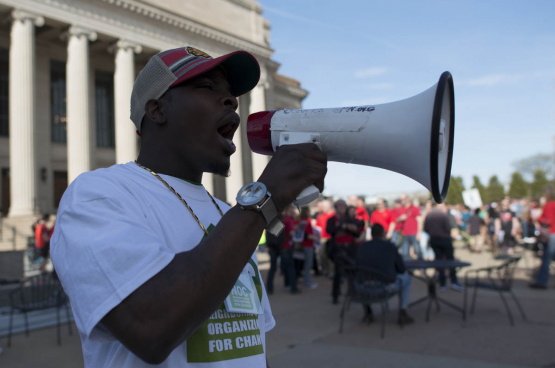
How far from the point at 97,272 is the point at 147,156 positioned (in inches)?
22.8

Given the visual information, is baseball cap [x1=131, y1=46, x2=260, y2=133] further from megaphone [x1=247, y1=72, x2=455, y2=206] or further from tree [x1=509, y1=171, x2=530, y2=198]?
tree [x1=509, y1=171, x2=530, y2=198]

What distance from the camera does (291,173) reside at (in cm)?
115

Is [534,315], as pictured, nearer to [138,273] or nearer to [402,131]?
[402,131]

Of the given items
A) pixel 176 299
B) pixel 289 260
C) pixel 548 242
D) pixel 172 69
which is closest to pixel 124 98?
pixel 289 260

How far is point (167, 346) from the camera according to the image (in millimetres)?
940

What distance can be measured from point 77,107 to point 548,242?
1923 centimetres

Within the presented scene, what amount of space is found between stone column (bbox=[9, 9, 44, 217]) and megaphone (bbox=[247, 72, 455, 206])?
19.3 m

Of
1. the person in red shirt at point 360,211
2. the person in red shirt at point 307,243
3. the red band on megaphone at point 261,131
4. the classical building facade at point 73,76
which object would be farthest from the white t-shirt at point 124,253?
the classical building facade at point 73,76

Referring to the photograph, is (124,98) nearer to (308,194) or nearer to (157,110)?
(157,110)

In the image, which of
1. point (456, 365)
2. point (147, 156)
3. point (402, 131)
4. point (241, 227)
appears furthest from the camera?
point (456, 365)

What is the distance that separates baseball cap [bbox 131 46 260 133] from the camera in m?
1.36

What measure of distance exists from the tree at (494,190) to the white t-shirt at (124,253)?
69088 mm

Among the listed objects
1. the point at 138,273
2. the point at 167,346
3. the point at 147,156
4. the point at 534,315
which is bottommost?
the point at 534,315

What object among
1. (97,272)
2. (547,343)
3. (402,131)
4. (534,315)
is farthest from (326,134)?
(534,315)
